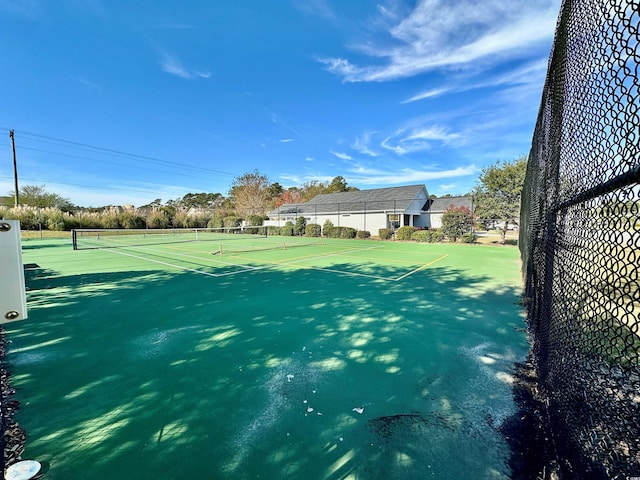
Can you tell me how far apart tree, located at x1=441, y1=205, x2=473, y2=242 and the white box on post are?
1942 centimetres

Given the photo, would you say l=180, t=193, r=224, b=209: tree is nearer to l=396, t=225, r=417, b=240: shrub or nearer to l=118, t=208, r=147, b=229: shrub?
l=118, t=208, r=147, b=229: shrub

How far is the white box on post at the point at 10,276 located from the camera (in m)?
0.88

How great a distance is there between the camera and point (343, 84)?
63.6 feet

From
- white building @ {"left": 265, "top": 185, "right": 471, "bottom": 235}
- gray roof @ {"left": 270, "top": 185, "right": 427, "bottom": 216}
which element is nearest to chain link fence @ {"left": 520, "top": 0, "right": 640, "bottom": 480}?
white building @ {"left": 265, "top": 185, "right": 471, "bottom": 235}

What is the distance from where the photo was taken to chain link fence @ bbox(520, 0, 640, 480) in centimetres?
88

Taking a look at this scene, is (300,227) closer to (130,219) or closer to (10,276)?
(130,219)

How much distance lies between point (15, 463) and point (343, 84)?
72.5 ft

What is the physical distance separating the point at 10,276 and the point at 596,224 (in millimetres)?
2402

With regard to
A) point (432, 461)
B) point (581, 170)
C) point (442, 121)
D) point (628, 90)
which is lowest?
point (432, 461)

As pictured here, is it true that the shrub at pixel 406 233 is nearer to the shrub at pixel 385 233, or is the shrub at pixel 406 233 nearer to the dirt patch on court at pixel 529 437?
the shrub at pixel 385 233

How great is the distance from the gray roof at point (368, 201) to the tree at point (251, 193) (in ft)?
12.1

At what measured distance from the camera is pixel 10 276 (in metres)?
0.91

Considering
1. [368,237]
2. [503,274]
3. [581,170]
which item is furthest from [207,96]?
[581,170]

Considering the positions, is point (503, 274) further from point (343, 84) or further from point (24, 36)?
point (24, 36)
